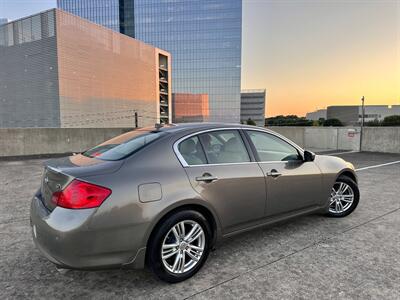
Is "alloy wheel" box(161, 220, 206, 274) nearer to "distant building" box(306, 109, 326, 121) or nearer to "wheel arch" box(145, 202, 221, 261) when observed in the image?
"wheel arch" box(145, 202, 221, 261)

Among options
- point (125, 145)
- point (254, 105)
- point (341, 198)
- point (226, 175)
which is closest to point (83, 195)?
point (125, 145)

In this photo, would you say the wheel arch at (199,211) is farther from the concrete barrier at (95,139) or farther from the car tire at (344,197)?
the concrete barrier at (95,139)

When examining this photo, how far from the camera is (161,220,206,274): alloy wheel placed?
8.53 feet

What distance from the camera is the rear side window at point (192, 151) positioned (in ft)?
9.24

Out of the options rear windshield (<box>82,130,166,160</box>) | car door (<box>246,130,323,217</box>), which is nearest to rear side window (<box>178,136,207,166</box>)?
rear windshield (<box>82,130,166,160</box>)

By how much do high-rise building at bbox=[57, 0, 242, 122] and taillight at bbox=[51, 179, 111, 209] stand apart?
82073mm

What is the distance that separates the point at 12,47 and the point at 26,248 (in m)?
46.2

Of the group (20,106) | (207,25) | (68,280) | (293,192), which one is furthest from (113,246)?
(207,25)

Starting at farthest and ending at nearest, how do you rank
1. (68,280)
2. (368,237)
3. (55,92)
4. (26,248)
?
(55,92), (368,237), (26,248), (68,280)

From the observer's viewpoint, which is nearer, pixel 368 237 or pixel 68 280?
pixel 68 280

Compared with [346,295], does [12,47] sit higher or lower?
higher

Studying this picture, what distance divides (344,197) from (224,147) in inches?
99.1

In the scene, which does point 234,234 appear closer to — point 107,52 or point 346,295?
point 346,295

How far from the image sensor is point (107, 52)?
149ft
